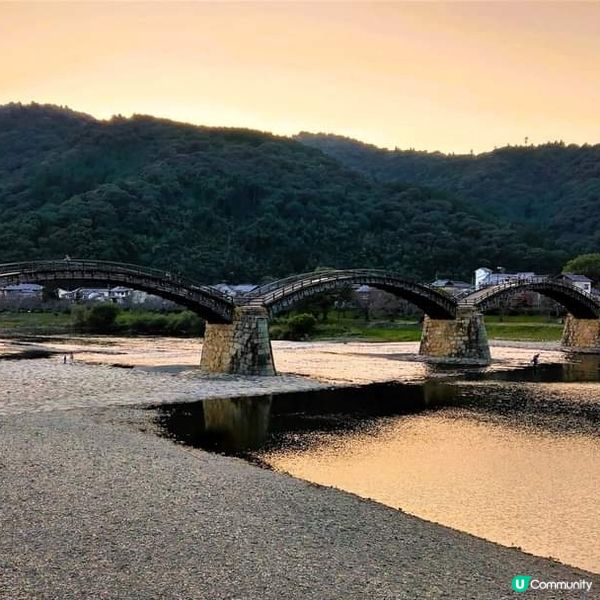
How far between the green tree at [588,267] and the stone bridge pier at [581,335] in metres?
39.0

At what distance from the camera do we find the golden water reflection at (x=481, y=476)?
43.8 ft

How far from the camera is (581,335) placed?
213 feet

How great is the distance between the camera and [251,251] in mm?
143625

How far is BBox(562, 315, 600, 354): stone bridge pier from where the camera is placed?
6362cm

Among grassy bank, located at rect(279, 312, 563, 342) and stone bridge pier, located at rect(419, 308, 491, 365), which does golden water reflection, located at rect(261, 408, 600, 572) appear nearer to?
stone bridge pier, located at rect(419, 308, 491, 365)

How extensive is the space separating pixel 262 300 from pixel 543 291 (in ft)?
107

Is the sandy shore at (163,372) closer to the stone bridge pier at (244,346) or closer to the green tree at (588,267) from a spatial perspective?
the stone bridge pier at (244,346)

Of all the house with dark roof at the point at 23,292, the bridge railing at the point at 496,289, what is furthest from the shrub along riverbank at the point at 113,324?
the bridge railing at the point at 496,289

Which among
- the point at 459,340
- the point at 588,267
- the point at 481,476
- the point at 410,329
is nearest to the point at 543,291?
the point at 459,340

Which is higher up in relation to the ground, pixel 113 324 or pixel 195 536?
pixel 113 324

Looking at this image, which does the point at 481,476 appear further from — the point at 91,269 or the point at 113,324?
the point at 113,324

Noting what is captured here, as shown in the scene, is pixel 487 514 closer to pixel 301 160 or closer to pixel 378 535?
pixel 378 535

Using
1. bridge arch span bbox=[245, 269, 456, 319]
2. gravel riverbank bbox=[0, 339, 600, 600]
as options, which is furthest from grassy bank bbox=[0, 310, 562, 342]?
gravel riverbank bbox=[0, 339, 600, 600]

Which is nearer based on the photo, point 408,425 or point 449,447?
point 449,447
